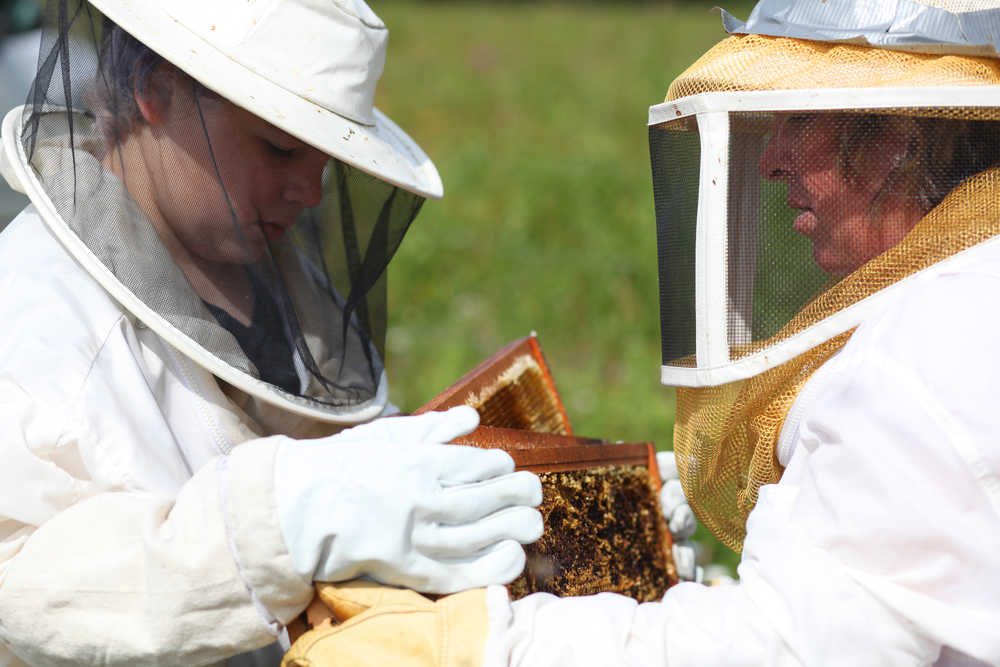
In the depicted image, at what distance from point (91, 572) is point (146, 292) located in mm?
533

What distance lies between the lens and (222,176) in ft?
6.02

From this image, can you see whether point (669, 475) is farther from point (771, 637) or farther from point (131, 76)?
point (131, 76)

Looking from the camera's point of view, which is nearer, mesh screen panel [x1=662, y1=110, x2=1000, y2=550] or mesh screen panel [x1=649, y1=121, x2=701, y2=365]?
mesh screen panel [x1=662, y1=110, x2=1000, y2=550]

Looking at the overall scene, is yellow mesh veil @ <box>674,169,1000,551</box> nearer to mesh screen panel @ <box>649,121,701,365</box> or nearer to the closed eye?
mesh screen panel @ <box>649,121,701,365</box>

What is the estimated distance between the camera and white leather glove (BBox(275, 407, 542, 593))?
1.43 meters


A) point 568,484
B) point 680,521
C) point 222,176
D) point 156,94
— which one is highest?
point 156,94

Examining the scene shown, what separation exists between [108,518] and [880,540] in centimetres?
119

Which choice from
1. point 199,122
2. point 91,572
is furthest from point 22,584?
point 199,122

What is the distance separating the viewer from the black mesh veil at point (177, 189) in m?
1.75

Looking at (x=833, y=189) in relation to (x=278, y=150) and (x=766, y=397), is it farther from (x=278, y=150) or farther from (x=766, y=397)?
(x=278, y=150)

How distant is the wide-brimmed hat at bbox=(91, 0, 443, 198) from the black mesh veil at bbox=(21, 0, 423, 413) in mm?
64

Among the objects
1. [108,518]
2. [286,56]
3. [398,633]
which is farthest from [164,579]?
[286,56]

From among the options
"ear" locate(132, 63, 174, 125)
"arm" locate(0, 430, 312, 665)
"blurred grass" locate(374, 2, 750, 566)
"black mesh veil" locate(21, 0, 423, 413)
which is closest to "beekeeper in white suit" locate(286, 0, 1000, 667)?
"arm" locate(0, 430, 312, 665)

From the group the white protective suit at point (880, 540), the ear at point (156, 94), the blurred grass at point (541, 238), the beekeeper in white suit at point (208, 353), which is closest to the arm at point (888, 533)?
the white protective suit at point (880, 540)
